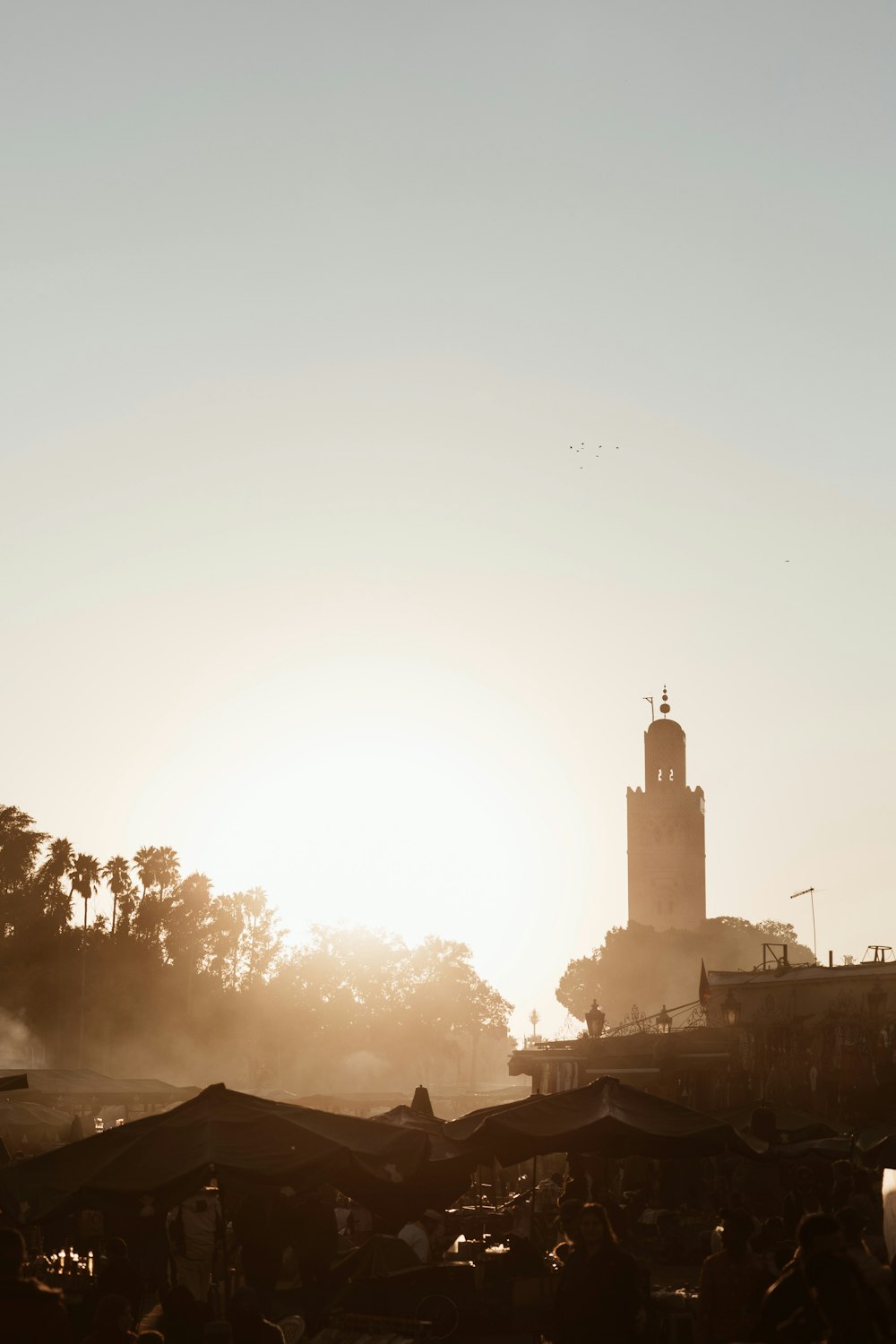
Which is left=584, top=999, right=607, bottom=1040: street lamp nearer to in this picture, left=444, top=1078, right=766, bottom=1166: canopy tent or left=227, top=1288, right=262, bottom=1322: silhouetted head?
left=444, top=1078, right=766, bottom=1166: canopy tent

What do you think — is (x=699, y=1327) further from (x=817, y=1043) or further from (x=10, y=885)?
(x=10, y=885)

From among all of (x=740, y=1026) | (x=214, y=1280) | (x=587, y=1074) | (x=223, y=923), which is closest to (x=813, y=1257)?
(x=214, y=1280)

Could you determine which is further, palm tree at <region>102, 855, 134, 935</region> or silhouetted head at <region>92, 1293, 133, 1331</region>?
palm tree at <region>102, 855, 134, 935</region>

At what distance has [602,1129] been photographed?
17.0 metres

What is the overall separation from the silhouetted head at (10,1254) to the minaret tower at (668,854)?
4370 inches

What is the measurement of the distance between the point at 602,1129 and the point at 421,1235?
2.57 m

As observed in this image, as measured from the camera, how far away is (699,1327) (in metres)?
9.90

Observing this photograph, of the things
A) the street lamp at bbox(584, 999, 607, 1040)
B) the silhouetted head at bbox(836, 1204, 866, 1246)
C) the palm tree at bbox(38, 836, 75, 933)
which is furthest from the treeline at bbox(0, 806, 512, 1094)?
the silhouetted head at bbox(836, 1204, 866, 1246)

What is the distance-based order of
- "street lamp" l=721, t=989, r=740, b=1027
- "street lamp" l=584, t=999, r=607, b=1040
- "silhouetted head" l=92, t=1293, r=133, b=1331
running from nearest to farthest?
1. "silhouetted head" l=92, t=1293, r=133, b=1331
2. "street lamp" l=721, t=989, r=740, b=1027
3. "street lamp" l=584, t=999, r=607, b=1040

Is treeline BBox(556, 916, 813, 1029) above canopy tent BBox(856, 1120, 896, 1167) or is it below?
above

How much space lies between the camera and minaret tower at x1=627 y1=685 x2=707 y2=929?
11644cm

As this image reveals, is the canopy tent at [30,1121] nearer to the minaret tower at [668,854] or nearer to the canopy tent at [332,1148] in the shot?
the canopy tent at [332,1148]

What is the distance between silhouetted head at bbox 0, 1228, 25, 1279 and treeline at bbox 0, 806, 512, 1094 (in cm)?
5915

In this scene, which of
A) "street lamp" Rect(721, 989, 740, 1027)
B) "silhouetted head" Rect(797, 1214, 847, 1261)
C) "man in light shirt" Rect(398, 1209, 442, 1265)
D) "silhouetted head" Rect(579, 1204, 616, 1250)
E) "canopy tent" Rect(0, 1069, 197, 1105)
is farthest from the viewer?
"street lamp" Rect(721, 989, 740, 1027)
